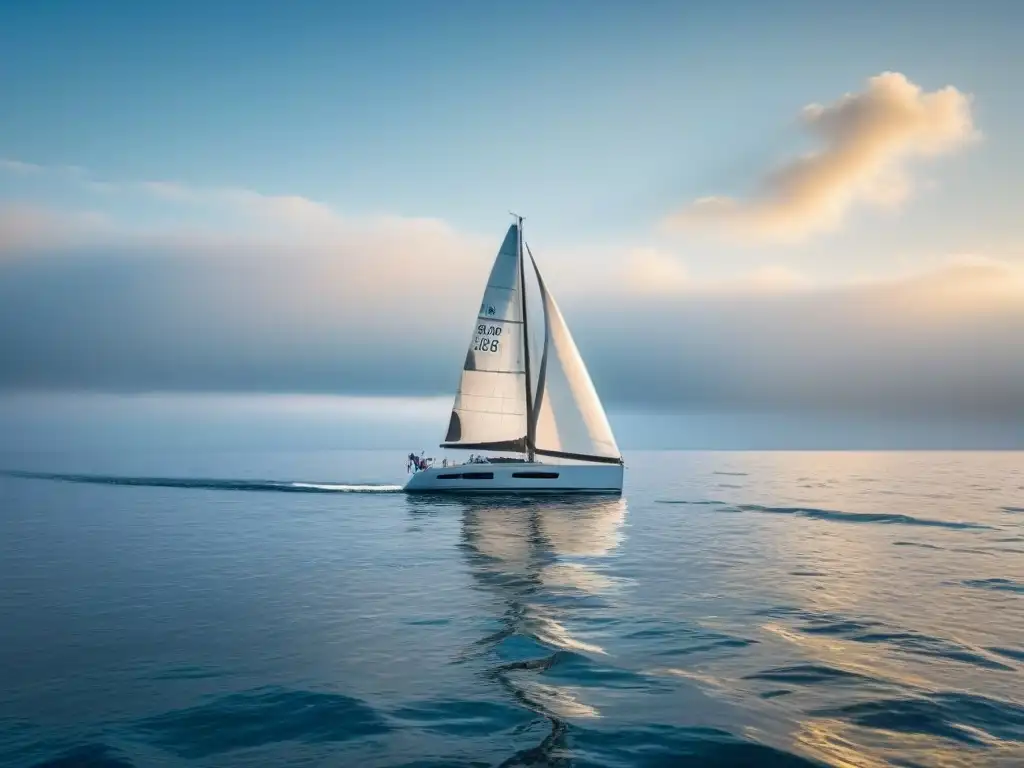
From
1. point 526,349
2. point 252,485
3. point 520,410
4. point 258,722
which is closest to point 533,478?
point 520,410

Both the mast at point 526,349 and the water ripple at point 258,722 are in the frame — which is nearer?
the water ripple at point 258,722

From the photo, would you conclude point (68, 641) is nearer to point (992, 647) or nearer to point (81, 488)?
point (992, 647)

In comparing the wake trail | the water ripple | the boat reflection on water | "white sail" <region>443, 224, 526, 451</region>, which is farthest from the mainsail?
the water ripple

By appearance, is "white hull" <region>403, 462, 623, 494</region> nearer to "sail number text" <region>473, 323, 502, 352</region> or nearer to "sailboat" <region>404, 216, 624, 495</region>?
"sailboat" <region>404, 216, 624, 495</region>

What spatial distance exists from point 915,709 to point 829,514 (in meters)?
42.6

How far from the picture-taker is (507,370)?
2248 inches

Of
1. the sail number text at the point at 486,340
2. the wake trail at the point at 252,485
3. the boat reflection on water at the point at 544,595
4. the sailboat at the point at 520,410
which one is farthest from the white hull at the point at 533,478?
the wake trail at the point at 252,485

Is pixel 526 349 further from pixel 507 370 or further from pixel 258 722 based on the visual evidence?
pixel 258 722

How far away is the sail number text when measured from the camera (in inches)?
2239

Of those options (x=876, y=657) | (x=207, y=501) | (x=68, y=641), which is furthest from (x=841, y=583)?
(x=207, y=501)

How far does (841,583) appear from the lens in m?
26.4

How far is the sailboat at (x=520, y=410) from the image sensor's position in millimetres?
55094

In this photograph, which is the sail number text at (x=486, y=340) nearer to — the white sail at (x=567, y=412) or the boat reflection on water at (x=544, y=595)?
the white sail at (x=567, y=412)

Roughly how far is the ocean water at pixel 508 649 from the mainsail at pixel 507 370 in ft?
57.0
